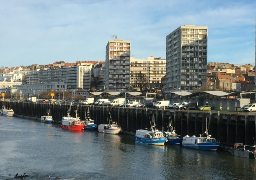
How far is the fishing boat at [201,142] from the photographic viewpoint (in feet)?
206

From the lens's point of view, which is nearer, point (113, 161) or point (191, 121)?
point (113, 161)

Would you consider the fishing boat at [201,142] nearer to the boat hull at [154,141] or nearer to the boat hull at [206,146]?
the boat hull at [206,146]

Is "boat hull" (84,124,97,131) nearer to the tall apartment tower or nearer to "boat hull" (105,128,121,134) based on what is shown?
"boat hull" (105,128,121,134)

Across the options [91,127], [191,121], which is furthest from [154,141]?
[91,127]

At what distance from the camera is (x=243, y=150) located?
56.5 metres

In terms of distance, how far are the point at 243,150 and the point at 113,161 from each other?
17.6 metres

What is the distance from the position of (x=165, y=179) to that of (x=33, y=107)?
123 m

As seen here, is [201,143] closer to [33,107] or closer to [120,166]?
[120,166]

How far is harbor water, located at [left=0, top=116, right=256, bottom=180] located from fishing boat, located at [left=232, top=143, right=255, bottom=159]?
0.75m

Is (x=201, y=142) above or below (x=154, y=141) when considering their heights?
above

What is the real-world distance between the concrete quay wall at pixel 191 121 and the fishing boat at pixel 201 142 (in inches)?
68.4

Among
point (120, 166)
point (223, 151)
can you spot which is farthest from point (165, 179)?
point (223, 151)

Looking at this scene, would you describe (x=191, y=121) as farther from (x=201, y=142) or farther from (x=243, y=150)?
(x=243, y=150)

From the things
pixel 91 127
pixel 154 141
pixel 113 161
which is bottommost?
pixel 113 161
